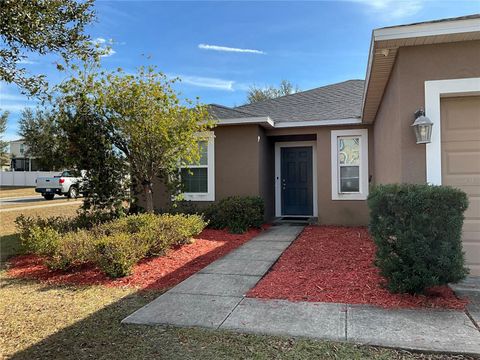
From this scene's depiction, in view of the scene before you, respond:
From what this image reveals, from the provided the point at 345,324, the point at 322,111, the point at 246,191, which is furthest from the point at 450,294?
the point at 322,111

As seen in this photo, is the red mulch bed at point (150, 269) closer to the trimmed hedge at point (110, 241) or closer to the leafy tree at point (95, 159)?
the trimmed hedge at point (110, 241)

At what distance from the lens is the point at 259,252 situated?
6.77 metres

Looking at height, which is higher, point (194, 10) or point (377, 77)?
point (194, 10)

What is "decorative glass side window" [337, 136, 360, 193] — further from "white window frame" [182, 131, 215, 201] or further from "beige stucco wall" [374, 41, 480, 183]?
"beige stucco wall" [374, 41, 480, 183]

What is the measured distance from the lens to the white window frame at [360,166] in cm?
971

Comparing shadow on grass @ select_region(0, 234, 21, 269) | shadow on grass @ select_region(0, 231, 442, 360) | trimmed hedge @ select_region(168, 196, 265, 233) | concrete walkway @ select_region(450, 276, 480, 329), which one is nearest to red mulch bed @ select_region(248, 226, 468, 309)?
concrete walkway @ select_region(450, 276, 480, 329)

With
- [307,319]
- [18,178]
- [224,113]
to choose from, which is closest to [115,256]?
[307,319]

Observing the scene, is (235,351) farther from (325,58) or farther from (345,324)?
(325,58)

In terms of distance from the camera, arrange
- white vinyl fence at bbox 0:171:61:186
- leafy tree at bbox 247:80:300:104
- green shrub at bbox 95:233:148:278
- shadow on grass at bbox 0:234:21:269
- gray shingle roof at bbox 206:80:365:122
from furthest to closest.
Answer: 1. white vinyl fence at bbox 0:171:61:186
2. leafy tree at bbox 247:80:300:104
3. gray shingle roof at bbox 206:80:365:122
4. shadow on grass at bbox 0:234:21:269
5. green shrub at bbox 95:233:148:278

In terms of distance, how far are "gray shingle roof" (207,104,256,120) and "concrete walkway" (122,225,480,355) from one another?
19.2ft

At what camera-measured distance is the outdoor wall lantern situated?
14.7 ft

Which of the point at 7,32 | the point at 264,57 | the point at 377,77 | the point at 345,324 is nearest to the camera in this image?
the point at 345,324

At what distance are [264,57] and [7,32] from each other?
13773 millimetres

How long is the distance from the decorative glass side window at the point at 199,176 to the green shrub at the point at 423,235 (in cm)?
689
